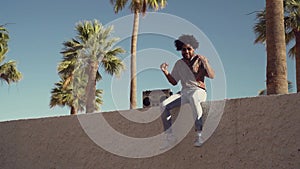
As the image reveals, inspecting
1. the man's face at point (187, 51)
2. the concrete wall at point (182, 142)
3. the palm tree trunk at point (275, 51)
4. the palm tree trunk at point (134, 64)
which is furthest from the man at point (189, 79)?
the palm tree trunk at point (134, 64)

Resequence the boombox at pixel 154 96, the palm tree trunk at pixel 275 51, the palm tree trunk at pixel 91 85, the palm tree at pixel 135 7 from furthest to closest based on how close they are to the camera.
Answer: the palm tree trunk at pixel 91 85 < the palm tree at pixel 135 7 < the palm tree trunk at pixel 275 51 < the boombox at pixel 154 96

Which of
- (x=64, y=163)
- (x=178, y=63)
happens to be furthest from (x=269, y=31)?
(x=64, y=163)

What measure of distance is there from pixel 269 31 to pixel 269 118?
175 inches

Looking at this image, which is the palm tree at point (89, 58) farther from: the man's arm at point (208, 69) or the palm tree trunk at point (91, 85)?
the man's arm at point (208, 69)

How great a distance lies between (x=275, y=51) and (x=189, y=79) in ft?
13.4

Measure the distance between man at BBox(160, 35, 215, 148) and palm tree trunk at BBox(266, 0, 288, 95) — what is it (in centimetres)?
362

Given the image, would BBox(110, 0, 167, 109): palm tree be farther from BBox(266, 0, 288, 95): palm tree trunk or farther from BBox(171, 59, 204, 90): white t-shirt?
BBox(171, 59, 204, 90): white t-shirt

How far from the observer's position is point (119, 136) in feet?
17.1

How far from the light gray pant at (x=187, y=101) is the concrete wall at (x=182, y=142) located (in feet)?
0.45

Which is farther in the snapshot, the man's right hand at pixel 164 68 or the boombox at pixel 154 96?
the boombox at pixel 154 96

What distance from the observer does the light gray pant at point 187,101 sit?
4.48 metres

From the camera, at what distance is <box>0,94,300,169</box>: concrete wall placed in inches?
159

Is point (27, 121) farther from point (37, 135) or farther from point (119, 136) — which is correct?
point (119, 136)

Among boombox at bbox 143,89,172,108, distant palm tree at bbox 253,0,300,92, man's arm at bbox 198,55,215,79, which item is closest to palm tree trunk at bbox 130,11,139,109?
distant palm tree at bbox 253,0,300,92
